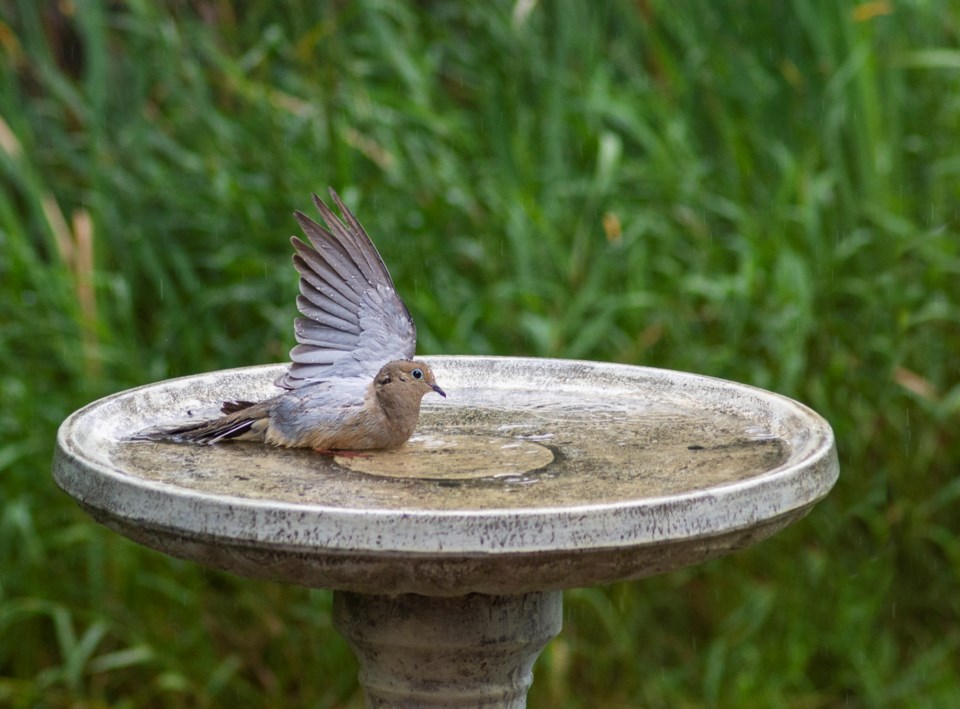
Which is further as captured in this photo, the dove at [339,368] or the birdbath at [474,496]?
the dove at [339,368]

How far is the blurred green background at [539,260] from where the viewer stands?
3.57 metres

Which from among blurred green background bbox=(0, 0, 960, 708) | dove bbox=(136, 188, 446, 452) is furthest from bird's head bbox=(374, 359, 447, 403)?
blurred green background bbox=(0, 0, 960, 708)

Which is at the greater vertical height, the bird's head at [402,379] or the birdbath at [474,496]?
the bird's head at [402,379]

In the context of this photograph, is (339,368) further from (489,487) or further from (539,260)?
(539,260)

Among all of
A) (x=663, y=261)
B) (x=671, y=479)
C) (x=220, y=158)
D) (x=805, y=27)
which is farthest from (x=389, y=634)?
(x=805, y=27)

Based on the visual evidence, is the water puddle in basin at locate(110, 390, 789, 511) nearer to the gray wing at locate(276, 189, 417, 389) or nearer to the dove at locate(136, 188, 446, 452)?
the dove at locate(136, 188, 446, 452)

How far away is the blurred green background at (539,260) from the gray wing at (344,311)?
1.26 meters

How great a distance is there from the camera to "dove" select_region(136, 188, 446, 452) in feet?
7.32

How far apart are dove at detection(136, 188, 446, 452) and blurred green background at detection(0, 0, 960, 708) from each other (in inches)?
50.3

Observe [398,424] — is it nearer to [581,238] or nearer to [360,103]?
[581,238]

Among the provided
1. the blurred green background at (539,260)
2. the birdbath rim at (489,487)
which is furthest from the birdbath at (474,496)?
the blurred green background at (539,260)

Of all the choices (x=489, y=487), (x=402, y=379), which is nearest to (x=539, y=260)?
(x=402, y=379)

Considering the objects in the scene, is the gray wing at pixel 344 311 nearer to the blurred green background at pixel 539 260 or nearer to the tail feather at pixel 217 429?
the tail feather at pixel 217 429

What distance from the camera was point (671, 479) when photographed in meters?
2.06
